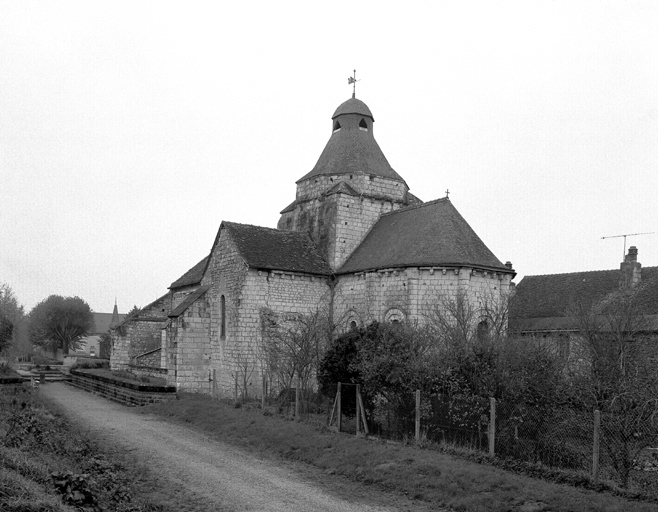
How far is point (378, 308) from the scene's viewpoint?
1024 inches

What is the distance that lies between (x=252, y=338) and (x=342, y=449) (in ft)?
42.3

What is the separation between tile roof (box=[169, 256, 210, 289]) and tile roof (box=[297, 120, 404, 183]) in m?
10.0

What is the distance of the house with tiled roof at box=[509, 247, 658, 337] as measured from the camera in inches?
1303

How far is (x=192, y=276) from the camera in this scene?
39938 millimetres

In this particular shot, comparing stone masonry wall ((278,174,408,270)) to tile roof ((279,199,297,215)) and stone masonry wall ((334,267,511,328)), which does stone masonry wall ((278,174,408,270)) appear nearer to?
tile roof ((279,199,297,215))

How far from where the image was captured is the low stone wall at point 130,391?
82.3ft

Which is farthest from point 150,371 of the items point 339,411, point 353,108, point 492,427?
point 492,427

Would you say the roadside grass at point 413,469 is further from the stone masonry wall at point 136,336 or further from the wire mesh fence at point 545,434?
the stone masonry wall at point 136,336

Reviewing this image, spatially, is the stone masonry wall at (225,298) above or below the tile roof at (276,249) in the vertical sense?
below

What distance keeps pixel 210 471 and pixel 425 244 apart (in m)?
14.8

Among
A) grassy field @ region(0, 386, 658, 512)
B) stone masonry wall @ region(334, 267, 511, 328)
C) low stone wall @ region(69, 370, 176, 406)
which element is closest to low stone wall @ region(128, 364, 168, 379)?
low stone wall @ region(69, 370, 176, 406)

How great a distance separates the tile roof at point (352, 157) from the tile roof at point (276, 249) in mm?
3798

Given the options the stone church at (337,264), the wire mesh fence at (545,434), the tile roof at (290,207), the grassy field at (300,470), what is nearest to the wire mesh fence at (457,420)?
the wire mesh fence at (545,434)

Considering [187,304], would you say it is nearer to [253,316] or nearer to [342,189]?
[253,316]
